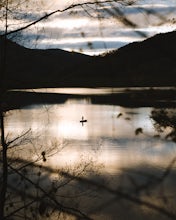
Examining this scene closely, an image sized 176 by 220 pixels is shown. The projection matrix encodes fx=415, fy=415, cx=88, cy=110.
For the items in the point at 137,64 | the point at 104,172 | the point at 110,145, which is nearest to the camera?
the point at 137,64

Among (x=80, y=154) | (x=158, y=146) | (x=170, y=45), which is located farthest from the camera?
(x=158, y=146)

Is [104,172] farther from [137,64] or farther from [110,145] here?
[137,64]

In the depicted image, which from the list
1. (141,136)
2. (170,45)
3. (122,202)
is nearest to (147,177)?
(122,202)

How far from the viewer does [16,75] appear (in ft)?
12.5

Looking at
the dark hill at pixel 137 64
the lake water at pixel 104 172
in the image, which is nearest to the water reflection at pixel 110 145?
the lake water at pixel 104 172

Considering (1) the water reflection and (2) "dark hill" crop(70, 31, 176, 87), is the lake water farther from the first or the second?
(2) "dark hill" crop(70, 31, 176, 87)

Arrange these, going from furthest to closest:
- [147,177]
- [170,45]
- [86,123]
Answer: [86,123], [147,177], [170,45]

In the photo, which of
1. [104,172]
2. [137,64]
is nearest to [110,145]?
[104,172]

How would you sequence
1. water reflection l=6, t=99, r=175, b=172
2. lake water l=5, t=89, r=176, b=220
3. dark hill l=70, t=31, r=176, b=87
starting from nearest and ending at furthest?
dark hill l=70, t=31, r=176, b=87
lake water l=5, t=89, r=176, b=220
water reflection l=6, t=99, r=175, b=172

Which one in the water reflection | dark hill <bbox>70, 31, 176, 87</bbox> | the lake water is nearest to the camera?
dark hill <bbox>70, 31, 176, 87</bbox>

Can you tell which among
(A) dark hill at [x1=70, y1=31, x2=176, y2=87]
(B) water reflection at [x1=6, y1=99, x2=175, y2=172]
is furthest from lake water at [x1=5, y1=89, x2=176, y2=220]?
(A) dark hill at [x1=70, y1=31, x2=176, y2=87]

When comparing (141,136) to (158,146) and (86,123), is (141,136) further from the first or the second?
(86,123)

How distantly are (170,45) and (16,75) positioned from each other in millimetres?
5700

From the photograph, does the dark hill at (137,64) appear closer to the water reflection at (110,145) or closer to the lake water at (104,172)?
the lake water at (104,172)
